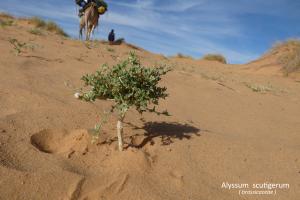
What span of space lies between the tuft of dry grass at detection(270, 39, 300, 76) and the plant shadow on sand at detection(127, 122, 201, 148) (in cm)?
1471

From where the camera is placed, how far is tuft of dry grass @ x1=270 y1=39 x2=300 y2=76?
17.2 m

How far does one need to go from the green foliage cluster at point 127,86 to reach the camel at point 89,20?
10.8 metres

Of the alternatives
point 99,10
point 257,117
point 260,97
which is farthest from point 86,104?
point 99,10

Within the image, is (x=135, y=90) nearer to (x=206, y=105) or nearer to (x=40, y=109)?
(x=40, y=109)

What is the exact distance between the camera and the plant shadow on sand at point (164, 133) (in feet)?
10.5

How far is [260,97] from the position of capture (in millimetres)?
7273

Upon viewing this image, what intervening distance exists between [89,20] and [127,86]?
1120cm

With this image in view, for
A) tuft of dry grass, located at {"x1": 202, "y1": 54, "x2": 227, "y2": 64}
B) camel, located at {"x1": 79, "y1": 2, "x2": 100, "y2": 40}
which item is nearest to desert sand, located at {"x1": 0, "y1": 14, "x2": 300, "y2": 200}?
camel, located at {"x1": 79, "y1": 2, "x2": 100, "y2": 40}

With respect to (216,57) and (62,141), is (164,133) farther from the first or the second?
(216,57)

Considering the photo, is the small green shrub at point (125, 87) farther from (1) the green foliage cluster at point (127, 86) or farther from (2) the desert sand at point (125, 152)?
(2) the desert sand at point (125, 152)

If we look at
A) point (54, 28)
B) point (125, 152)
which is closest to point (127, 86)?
point (125, 152)

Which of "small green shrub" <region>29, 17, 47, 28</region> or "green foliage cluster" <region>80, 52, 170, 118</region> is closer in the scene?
"green foliage cluster" <region>80, 52, 170, 118</region>

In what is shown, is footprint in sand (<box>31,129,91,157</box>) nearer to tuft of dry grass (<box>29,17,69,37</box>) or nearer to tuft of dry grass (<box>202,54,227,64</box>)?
tuft of dry grass (<box>29,17,69,37</box>)

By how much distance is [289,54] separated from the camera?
18812 millimetres
